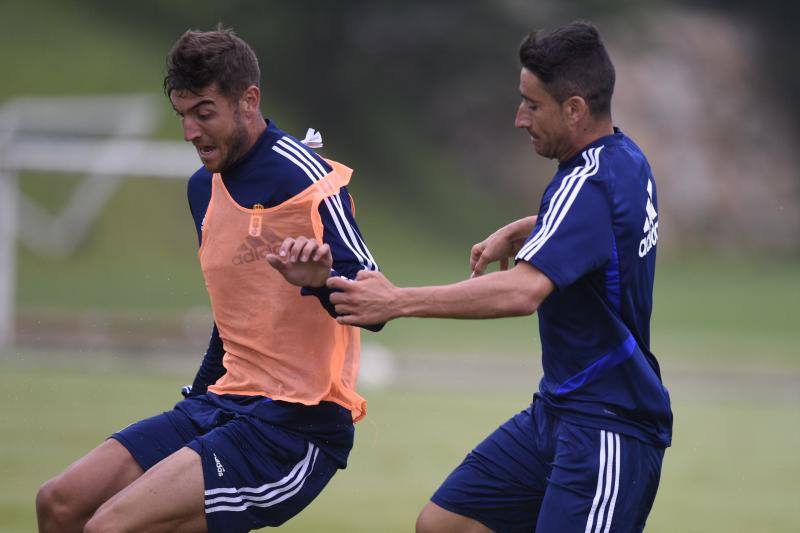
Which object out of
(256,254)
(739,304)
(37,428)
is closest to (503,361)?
(37,428)

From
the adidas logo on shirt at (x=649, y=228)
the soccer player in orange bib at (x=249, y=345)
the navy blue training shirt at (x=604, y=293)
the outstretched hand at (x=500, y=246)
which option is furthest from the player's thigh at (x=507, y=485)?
the adidas logo on shirt at (x=649, y=228)

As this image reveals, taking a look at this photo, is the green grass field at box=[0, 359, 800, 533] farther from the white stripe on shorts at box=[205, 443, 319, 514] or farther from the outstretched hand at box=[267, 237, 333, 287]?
the outstretched hand at box=[267, 237, 333, 287]

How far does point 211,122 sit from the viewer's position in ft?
16.0

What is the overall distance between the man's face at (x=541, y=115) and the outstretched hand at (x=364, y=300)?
79 cm

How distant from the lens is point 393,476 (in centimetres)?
1057

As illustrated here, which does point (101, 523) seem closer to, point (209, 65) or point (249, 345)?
point (249, 345)

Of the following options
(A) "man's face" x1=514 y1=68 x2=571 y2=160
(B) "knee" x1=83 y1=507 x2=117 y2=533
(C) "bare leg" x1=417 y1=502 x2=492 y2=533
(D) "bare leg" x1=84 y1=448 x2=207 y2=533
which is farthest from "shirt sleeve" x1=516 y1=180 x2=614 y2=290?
(B) "knee" x1=83 y1=507 x2=117 y2=533

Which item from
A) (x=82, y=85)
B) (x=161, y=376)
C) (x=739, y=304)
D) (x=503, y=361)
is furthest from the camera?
(x=82, y=85)

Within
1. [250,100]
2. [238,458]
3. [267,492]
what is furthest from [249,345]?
[250,100]

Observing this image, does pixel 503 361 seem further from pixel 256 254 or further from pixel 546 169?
pixel 546 169

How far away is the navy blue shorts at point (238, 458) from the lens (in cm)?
467

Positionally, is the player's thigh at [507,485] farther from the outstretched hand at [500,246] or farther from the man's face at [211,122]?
the man's face at [211,122]

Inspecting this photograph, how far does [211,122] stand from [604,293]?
159 centimetres

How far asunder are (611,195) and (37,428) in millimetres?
8756
